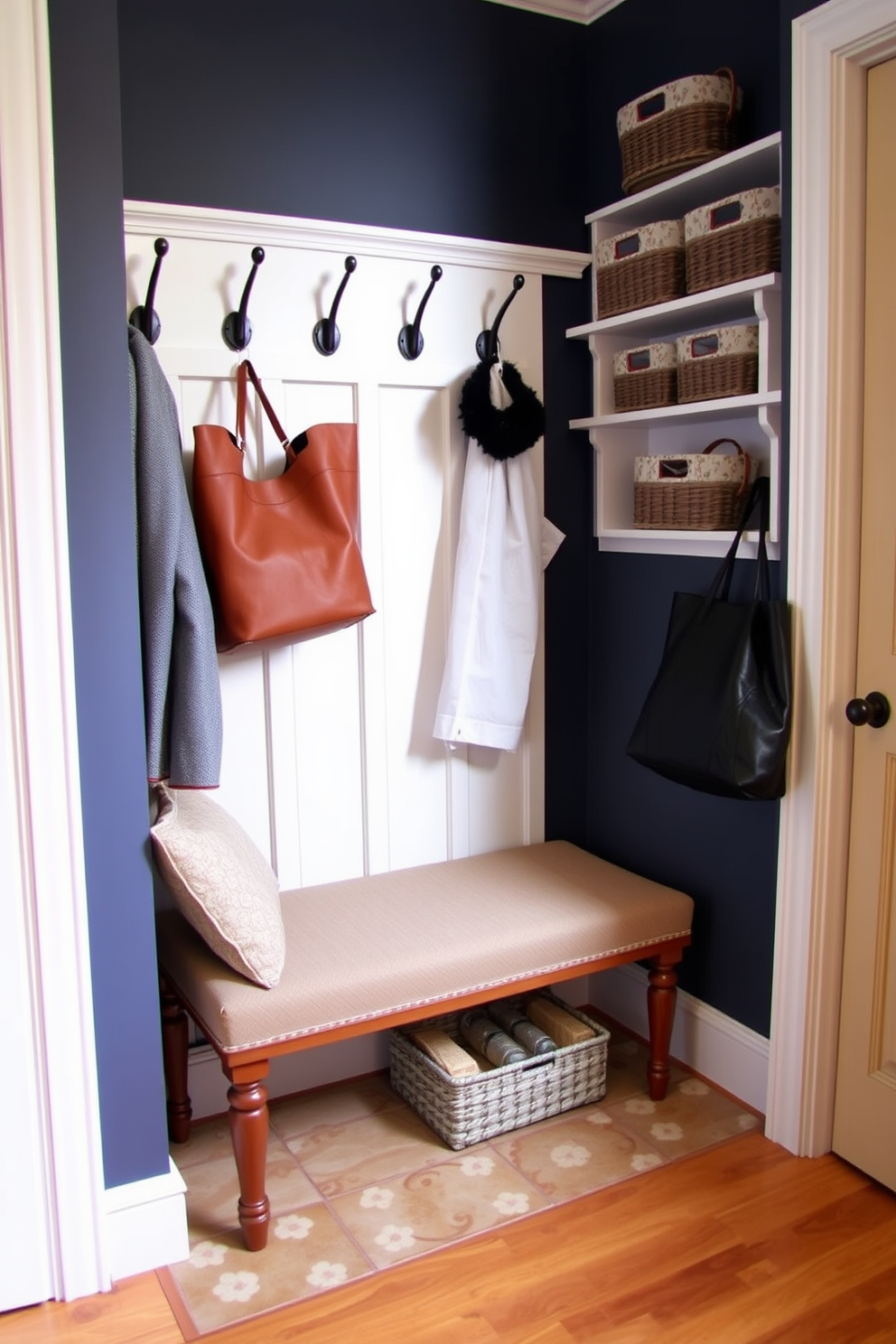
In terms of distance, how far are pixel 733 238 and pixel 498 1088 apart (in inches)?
69.1

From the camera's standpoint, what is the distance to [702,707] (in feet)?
7.50

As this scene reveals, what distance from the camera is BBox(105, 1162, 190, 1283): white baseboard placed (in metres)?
2.01

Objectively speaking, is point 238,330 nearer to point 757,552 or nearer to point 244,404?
point 244,404

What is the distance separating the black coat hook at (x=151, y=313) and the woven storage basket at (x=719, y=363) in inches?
41.8

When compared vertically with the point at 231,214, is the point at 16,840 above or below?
below

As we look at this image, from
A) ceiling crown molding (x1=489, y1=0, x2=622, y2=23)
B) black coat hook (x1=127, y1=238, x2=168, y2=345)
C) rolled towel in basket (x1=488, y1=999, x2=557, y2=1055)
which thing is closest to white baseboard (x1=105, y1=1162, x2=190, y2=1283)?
rolled towel in basket (x1=488, y1=999, x2=557, y2=1055)

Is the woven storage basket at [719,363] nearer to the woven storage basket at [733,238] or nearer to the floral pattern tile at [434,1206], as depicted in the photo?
the woven storage basket at [733,238]

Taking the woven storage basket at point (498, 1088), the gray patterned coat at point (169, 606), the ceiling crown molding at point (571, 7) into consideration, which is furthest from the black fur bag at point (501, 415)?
the woven storage basket at point (498, 1088)

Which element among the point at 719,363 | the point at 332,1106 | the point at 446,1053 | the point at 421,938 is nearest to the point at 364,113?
the point at 719,363

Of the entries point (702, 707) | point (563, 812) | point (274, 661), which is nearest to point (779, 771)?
point (702, 707)

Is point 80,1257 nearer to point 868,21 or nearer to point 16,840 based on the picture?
point 16,840

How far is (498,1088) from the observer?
2.40 meters

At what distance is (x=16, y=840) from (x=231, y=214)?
4.16 ft

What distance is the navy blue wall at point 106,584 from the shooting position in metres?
1.79
